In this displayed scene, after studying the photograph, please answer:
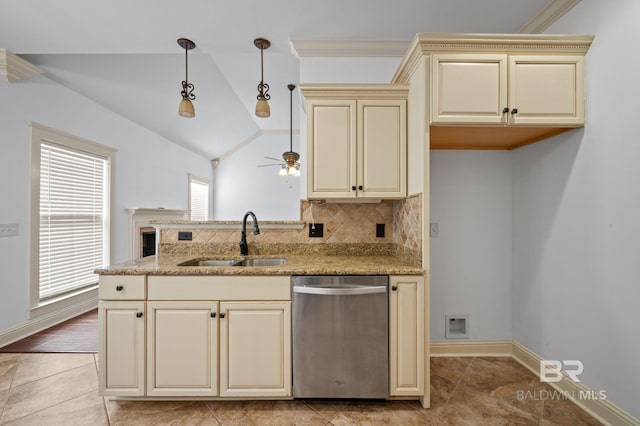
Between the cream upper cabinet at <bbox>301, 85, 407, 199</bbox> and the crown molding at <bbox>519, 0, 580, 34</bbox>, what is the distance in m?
1.16

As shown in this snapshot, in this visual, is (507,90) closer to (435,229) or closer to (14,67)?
(435,229)

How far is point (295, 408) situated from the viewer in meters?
1.77

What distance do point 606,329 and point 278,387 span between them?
199cm

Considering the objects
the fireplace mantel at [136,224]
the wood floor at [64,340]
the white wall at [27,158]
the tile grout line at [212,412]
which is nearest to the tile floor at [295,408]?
the tile grout line at [212,412]

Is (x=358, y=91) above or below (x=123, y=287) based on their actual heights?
above

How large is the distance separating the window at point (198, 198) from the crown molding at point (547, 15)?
229 inches

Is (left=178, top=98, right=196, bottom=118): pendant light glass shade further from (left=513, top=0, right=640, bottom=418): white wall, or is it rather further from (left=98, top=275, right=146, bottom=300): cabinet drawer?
(left=513, top=0, right=640, bottom=418): white wall

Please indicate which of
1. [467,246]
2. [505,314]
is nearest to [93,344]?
[467,246]

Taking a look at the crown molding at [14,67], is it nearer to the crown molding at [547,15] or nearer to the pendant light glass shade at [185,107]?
the pendant light glass shade at [185,107]

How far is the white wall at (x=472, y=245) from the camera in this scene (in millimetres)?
2402

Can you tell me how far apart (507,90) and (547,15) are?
0.85 meters

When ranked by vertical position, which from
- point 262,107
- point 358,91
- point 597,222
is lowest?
point 597,222

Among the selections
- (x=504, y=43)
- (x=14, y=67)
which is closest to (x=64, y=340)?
(x=14, y=67)

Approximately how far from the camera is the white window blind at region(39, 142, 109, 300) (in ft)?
10.1
